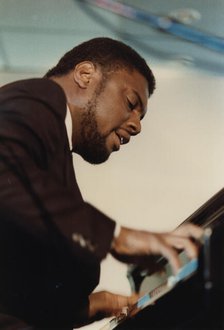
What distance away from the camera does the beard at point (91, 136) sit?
3.43ft

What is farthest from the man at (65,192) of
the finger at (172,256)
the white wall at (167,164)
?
the white wall at (167,164)

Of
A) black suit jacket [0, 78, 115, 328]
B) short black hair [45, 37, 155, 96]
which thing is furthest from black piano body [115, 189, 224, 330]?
short black hair [45, 37, 155, 96]

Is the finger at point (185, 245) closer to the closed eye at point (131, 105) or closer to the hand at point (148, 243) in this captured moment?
the hand at point (148, 243)

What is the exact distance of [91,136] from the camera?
107cm

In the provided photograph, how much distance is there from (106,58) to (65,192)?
67 centimetres

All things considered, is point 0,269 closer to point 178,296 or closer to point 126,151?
point 178,296

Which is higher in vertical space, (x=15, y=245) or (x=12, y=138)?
(x=12, y=138)

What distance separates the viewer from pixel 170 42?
6.88 feet

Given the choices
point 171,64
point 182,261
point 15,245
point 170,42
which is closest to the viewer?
point 182,261

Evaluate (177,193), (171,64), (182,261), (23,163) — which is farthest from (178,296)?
(171,64)

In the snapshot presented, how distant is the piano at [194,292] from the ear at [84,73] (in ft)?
1.55

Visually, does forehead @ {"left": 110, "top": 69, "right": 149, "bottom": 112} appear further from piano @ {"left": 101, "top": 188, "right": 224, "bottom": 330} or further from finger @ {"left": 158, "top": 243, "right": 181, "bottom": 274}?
finger @ {"left": 158, "top": 243, "right": 181, "bottom": 274}

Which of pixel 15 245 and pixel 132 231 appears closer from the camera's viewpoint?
pixel 132 231

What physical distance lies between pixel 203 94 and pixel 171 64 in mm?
256
